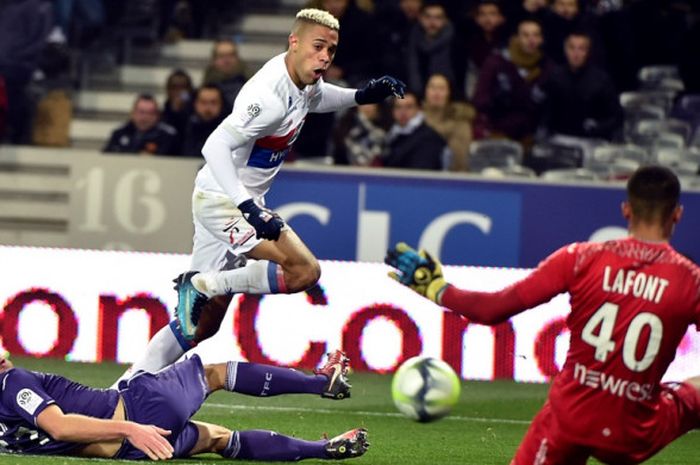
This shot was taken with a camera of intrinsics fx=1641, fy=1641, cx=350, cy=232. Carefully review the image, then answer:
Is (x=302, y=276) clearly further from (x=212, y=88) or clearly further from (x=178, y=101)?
(x=178, y=101)

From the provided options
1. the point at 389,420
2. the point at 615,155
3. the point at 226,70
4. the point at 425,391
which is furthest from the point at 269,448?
the point at 226,70

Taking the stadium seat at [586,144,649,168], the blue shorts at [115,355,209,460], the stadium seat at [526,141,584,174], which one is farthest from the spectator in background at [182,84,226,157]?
the blue shorts at [115,355,209,460]

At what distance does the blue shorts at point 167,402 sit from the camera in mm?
7039

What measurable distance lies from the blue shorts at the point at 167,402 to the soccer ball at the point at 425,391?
1.19 meters

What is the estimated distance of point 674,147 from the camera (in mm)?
14383

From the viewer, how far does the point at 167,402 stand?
706 centimetres

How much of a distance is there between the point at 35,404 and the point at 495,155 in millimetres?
7955

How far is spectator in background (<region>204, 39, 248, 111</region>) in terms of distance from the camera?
14.8 meters

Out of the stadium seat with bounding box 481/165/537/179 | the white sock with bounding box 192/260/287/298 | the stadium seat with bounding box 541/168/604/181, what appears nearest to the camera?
the white sock with bounding box 192/260/287/298

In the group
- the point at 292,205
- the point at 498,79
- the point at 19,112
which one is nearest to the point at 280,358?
the point at 292,205

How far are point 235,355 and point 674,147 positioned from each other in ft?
16.4

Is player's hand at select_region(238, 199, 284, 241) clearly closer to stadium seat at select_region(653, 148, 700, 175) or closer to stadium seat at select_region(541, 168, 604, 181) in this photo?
stadium seat at select_region(541, 168, 604, 181)

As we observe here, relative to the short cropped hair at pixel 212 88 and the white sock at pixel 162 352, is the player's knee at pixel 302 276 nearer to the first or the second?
the white sock at pixel 162 352

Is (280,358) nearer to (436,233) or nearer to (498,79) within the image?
(436,233)
